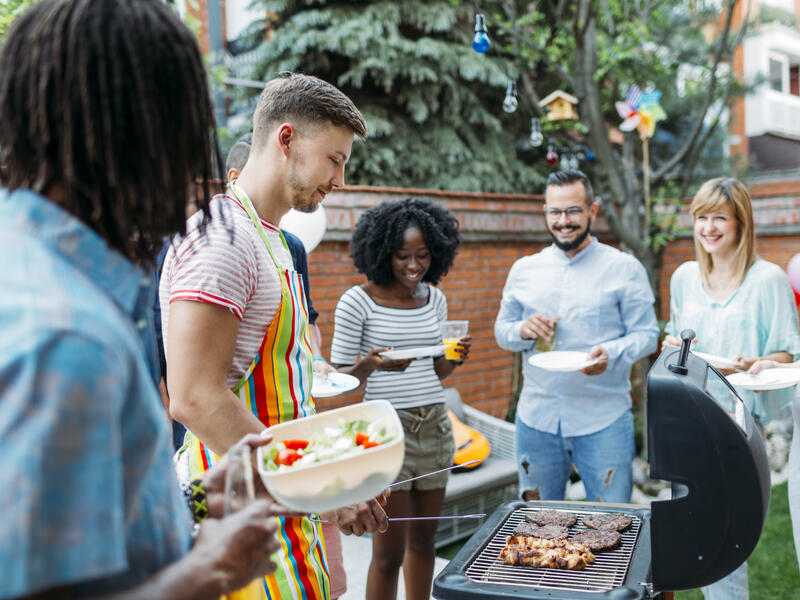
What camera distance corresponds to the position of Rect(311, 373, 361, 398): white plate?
8.09 ft

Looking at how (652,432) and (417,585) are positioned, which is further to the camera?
(417,585)

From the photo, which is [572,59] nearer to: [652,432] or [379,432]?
[652,432]

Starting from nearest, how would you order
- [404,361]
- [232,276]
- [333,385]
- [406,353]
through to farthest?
[232,276]
[333,385]
[406,353]
[404,361]

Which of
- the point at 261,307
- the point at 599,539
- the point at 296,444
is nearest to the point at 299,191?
the point at 261,307

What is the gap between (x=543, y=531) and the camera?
2037 mm

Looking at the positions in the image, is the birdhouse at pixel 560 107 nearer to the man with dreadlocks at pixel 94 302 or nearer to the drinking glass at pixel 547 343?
the drinking glass at pixel 547 343

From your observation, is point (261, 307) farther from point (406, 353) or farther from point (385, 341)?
point (385, 341)

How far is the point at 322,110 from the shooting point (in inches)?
64.6

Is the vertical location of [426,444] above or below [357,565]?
above

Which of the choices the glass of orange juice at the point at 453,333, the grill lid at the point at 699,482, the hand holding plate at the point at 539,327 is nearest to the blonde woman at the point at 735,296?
the hand holding plate at the point at 539,327

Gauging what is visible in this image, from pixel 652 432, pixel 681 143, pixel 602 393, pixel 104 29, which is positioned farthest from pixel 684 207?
pixel 104 29

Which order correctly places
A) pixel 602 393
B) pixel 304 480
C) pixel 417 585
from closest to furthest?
pixel 304 480 < pixel 417 585 < pixel 602 393

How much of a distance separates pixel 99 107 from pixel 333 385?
191cm

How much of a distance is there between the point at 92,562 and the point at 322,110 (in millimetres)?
1259
